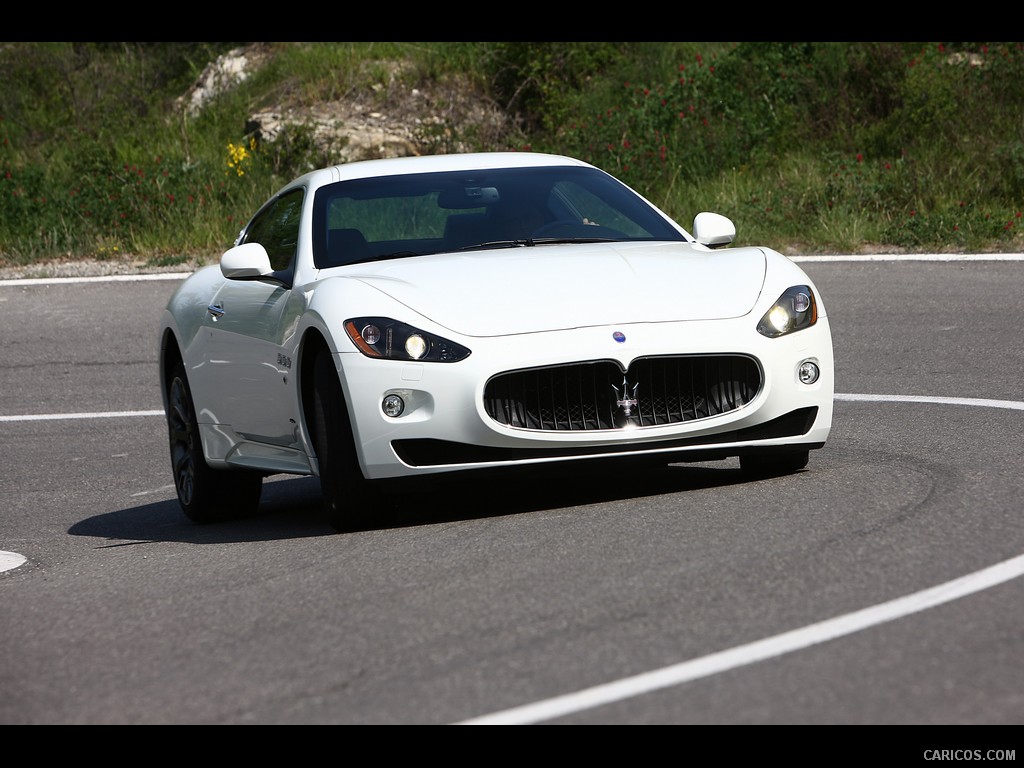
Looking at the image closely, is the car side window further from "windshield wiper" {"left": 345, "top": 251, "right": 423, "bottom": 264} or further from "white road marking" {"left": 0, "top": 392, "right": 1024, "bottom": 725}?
"white road marking" {"left": 0, "top": 392, "right": 1024, "bottom": 725}

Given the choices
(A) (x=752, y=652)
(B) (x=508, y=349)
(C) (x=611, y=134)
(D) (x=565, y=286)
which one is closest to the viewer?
(A) (x=752, y=652)

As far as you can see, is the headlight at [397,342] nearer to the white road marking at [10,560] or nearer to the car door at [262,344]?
the car door at [262,344]

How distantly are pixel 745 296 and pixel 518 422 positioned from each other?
3.49 feet

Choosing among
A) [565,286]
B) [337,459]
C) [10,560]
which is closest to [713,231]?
[565,286]

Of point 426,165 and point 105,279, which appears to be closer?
point 426,165

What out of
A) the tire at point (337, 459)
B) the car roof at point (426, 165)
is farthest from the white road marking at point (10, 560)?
the car roof at point (426, 165)

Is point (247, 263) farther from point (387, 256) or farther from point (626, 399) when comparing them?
point (626, 399)

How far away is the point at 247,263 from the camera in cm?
710

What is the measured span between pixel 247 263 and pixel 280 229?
71 centimetres
